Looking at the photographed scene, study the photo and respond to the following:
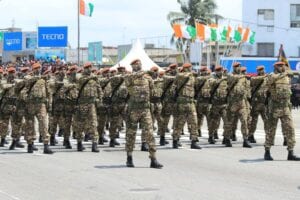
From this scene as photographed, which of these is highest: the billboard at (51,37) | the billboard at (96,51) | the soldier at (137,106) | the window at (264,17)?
the window at (264,17)

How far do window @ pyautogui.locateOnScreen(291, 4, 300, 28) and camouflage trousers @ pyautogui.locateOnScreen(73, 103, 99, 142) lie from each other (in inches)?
2308

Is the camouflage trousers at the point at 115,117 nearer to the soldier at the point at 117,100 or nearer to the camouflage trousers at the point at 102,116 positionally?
the soldier at the point at 117,100

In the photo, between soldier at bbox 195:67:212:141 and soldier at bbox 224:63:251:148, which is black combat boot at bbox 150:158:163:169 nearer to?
soldier at bbox 224:63:251:148

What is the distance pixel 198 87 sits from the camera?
57.6ft

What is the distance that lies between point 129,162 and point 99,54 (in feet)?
111

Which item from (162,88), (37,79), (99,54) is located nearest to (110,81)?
(162,88)

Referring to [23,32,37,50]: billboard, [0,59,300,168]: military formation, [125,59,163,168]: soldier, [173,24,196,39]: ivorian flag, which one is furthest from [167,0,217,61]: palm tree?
[125,59,163,168]: soldier

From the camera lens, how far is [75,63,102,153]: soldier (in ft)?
49.6

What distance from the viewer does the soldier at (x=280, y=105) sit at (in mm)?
13328

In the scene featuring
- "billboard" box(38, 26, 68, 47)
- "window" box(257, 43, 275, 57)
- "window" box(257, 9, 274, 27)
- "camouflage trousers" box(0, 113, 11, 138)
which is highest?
"window" box(257, 9, 274, 27)

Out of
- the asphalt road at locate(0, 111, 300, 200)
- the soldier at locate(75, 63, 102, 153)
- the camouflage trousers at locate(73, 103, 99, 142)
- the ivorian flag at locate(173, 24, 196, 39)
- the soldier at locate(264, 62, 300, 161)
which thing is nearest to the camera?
the asphalt road at locate(0, 111, 300, 200)

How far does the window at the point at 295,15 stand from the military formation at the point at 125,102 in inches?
2172

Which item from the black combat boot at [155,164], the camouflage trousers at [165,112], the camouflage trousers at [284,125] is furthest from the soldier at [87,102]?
the camouflage trousers at [284,125]

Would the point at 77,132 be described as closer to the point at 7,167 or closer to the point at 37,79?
the point at 37,79
